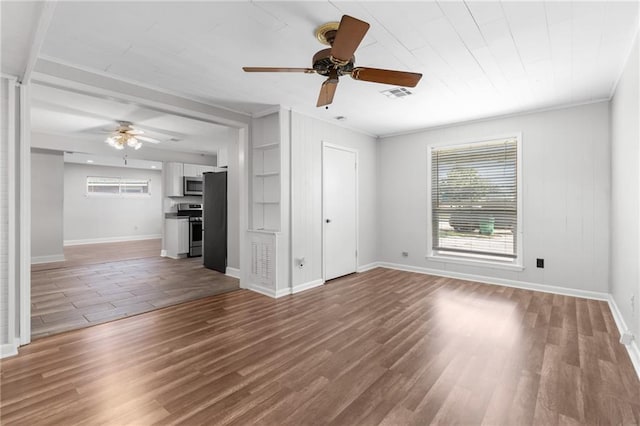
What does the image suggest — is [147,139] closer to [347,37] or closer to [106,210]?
[106,210]

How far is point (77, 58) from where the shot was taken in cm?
279

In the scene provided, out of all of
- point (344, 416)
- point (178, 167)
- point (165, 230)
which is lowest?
point (344, 416)

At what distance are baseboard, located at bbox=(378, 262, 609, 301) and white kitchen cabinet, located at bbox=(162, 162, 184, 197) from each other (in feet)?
18.0

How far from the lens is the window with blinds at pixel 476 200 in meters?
4.65

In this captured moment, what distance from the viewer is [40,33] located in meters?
1.92

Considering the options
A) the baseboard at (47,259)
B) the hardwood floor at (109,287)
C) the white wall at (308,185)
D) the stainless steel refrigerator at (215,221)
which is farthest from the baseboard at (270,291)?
the baseboard at (47,259)

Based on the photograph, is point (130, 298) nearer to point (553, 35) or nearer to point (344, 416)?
point (344, 416)

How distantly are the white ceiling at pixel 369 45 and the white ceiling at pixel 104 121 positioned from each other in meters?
1.19

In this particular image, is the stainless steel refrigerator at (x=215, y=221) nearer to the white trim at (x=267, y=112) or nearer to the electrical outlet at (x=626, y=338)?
the white trim at (x=267, y=112)

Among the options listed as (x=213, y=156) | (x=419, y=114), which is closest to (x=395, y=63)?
(x=419, y=114)

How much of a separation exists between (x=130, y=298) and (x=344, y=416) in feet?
11.4

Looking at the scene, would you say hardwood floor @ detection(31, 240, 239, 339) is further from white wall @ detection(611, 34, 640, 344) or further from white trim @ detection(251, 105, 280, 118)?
white wall @ detection(611, 34, 640, 344)

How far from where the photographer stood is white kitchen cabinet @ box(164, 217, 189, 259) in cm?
729

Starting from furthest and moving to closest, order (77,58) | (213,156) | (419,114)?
(213,156) < (419,114) < (77,58)
